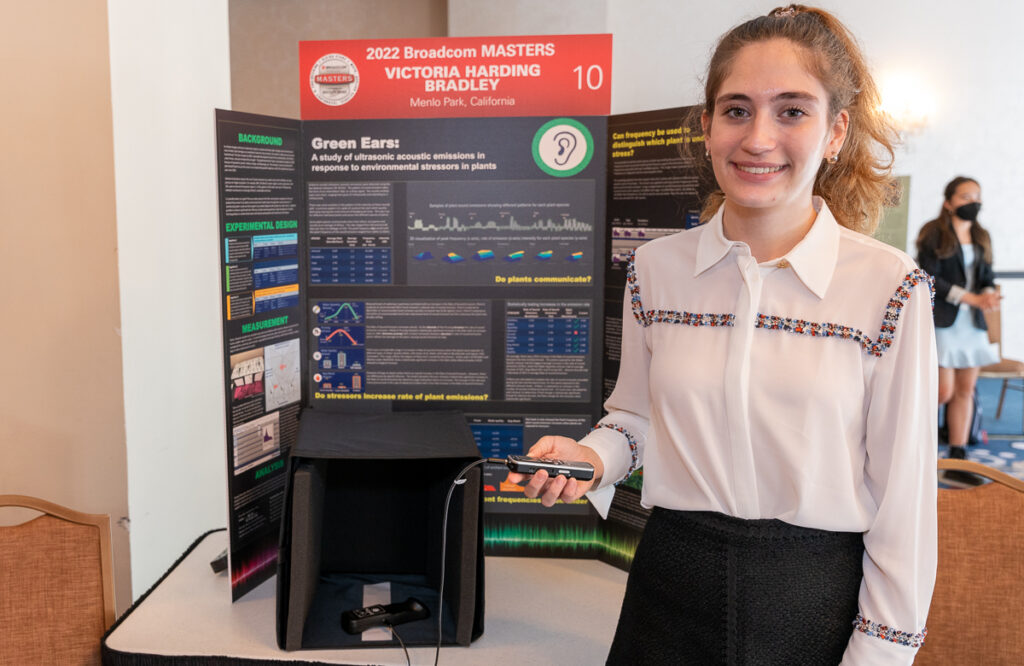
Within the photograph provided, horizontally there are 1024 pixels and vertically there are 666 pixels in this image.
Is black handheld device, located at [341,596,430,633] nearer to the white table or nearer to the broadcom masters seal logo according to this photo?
the white table

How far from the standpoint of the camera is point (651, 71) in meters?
5.82

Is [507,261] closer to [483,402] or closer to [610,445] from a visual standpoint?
[483,402]

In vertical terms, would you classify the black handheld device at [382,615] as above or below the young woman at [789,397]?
below

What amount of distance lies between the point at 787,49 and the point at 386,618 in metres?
1.43

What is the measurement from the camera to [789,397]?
123 centimetres

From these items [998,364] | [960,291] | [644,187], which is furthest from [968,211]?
[644,187]

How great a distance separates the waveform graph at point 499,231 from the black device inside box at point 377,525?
1.29 ft

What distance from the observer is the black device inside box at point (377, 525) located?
5.97 ft

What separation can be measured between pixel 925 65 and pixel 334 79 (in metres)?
5.48

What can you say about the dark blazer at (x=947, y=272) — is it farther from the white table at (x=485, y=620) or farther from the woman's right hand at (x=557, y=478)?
the woman's right hand at (x=557, y=478)

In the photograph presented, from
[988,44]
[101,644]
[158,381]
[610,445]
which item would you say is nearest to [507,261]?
[610,445]

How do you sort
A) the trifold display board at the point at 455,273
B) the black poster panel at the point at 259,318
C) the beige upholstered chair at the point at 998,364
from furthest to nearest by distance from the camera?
the beige upholstered chair at the point at 998,364
the trifold display board at the point at 455,273
the black poster panel at the point at 259,318

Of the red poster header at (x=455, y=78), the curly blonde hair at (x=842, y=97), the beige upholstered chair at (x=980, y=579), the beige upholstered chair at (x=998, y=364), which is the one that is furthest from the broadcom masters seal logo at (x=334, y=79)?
the beige upholstered chair at (x=998, y=364)

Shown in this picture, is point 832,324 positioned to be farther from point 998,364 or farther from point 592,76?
point 998,364
